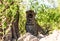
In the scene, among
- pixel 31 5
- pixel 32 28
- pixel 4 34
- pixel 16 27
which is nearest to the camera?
pixel 4 34

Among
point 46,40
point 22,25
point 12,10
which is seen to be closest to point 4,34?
point 12,10

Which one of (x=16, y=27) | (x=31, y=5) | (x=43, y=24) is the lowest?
(x=43, y=24)

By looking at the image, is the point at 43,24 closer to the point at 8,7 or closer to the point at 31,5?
the point at 31,5

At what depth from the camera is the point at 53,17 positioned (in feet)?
85.1

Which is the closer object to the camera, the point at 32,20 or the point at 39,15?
the point at 32,20

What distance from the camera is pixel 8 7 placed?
14.4 metres

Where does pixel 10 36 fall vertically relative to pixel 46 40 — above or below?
below

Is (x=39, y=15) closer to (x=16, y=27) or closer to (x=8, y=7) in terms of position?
(x=16, y=27)

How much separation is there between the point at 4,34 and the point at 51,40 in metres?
6.29

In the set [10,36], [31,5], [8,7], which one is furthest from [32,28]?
[31,5]

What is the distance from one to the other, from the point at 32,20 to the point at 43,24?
33.2 ft

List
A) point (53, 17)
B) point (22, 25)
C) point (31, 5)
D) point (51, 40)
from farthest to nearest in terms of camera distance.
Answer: point (53, 17) < point (22, 25) < point (31, 5) < point (51, 40)

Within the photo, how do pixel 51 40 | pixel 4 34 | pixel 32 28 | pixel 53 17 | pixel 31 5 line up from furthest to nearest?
1. pixel 53 17
2. pixel 31 5
3. pixel 32 28
4. pixel 4 34
5. pixel 51 40

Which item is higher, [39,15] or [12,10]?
[12,10]
